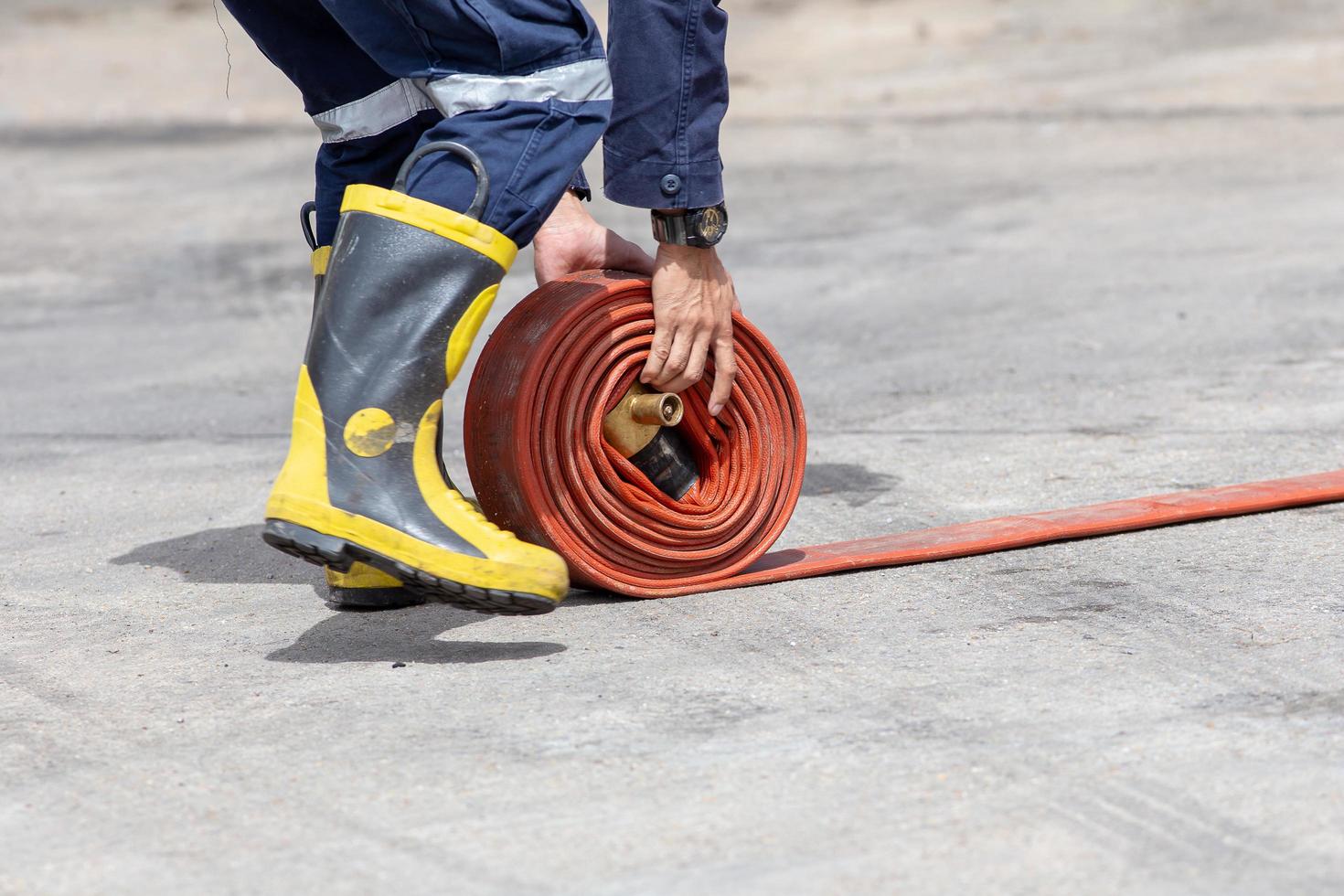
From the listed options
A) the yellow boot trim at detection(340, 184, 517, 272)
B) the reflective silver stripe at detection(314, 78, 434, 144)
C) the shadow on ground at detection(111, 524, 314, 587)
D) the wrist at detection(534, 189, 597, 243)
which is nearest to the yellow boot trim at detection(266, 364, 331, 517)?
the yellow boot trim at detection(340, 184, 517, 272)

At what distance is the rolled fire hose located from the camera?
2.75m

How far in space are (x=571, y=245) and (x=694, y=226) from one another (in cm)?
44

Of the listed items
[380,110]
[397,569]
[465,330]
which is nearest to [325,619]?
[397,569]

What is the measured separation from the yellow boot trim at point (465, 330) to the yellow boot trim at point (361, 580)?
1.42 feet

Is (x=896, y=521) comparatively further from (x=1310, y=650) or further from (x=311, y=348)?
(x=311, y=348)

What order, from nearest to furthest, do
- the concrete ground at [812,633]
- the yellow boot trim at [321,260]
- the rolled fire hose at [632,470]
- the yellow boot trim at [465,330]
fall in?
1. the concrete ground at [812,633]
2. the yellow boot trim at [465,330]
3. the rolled fire hose at [632,470]
4. the yellow boot trim at [321,260]

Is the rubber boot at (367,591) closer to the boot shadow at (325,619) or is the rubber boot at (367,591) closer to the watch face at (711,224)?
the boot shadow at (325,619)

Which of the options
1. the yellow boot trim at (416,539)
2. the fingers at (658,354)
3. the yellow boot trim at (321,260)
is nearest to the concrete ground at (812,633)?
the yellow boot trim at (416,539)

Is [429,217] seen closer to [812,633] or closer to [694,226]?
[694,226]

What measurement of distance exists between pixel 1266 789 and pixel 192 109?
1327 centimetres

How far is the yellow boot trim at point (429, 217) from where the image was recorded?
2.46 metres

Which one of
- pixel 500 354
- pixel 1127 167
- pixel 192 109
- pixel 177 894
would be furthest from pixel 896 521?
pixel 192 109

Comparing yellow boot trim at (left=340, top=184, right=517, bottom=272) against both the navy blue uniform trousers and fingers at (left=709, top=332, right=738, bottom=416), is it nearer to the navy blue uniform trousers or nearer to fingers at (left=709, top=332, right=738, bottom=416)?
the navy blue uniform trousers

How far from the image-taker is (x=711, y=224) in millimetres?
2768
